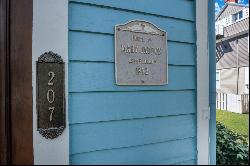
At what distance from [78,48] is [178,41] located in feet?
2.76

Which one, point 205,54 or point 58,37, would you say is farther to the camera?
point 205,54

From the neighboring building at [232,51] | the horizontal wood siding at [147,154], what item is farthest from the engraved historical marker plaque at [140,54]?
the neighboring building at [232,51]

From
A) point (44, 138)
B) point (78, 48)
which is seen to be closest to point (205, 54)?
point (78, 48)

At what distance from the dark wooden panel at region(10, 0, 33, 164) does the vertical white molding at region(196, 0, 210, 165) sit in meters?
1.34

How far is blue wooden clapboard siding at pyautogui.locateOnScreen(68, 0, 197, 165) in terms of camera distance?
1.81 m

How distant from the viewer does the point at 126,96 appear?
1.99 meters

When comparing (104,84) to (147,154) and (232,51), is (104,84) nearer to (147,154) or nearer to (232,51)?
(147,154)

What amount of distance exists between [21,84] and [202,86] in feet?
4.64

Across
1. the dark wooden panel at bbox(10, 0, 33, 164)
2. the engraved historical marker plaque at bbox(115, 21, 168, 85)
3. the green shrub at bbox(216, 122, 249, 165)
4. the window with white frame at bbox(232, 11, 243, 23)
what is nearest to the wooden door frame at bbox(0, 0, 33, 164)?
the dark wooden panel at bbox(10, 0, 33, 164)

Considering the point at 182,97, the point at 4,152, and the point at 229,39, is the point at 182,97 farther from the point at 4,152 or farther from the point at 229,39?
the point at 229,39

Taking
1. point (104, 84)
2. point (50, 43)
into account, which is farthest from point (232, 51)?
point (50, 43)

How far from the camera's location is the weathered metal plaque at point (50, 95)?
1.65 meters

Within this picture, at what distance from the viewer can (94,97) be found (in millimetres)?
1858

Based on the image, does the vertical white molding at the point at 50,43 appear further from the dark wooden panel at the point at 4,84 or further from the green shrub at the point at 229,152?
the green shrub at the point at 229,152
